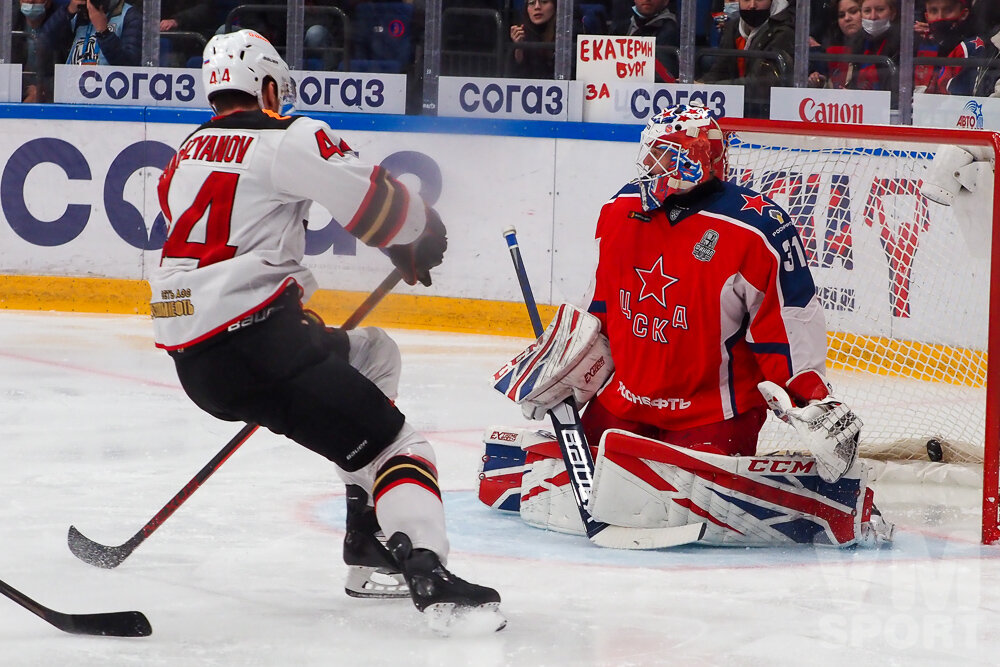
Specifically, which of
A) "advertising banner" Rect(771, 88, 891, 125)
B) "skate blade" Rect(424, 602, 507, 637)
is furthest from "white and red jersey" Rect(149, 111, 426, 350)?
"advertising banner" Rect(771, 88, 891, 125)

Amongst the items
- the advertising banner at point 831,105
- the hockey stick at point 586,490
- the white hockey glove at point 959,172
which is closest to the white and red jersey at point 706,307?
the hockey stick at point 586,490

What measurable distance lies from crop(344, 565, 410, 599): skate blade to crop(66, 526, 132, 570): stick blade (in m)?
0.49

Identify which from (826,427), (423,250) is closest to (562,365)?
(826,427)

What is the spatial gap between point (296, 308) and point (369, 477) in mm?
338

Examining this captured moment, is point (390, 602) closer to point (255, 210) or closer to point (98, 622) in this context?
point (98, 622)

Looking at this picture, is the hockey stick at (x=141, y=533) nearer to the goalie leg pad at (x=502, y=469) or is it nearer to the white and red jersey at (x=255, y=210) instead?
the white and red jersey at (x=255, y=210)

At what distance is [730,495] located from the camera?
3.11 m

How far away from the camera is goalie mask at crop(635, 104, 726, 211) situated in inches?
126

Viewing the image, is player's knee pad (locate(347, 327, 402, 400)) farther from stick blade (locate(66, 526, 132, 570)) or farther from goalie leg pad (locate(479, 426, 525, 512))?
goalie leg pad (locate(479, 426, 525, 512))

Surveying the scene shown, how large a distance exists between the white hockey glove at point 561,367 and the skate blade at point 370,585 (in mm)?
726

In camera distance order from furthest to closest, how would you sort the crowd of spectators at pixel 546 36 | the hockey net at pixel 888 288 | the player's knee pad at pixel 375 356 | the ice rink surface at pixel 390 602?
the crowd of spectators at pixel 546 36, the hockey net at pixel 888 288, the player's knee pad at pixel 375 356, the ice rink surface at pixel 390 602

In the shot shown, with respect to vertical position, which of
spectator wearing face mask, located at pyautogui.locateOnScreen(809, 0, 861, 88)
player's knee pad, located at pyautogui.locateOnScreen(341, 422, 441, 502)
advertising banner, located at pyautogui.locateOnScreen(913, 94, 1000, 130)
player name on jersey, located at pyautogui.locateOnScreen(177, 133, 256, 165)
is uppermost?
spectator wearing face mask, located at pyautogui.locateOnScreen(809, 0, 861, 88)

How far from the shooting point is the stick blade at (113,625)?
7.97 ft

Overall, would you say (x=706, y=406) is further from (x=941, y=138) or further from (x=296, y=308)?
(x=296, y=308)
